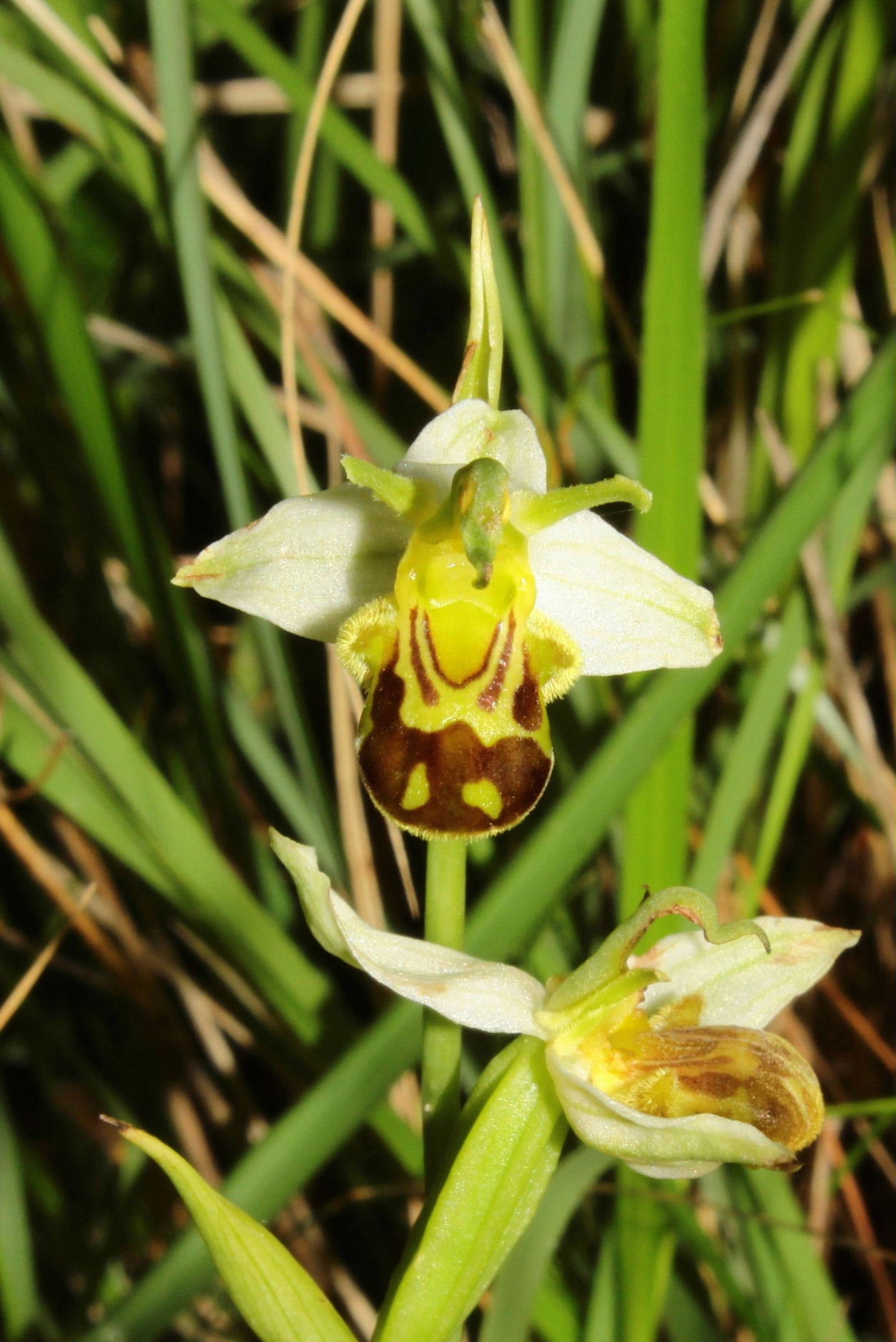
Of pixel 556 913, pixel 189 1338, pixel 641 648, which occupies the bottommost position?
pixel 189 1338

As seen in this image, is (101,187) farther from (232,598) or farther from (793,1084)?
(793,1084)

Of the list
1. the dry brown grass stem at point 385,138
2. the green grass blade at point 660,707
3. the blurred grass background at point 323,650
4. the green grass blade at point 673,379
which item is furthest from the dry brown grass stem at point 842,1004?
the dry brown grass stem at point 385,138

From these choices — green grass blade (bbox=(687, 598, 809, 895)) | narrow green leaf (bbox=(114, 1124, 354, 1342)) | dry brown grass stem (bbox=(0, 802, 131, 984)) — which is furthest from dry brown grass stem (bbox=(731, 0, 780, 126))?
narrow green leaf (bbox=(114, 1124, 354, 1342))

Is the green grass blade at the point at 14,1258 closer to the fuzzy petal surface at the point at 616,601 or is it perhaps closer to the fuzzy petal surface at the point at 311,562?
the fuzzy petal surface at the point at 311,562

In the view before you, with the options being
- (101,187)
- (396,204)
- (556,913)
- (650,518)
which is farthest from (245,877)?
(101,187)

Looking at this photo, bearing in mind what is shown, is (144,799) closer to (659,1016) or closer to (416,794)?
(416,794)

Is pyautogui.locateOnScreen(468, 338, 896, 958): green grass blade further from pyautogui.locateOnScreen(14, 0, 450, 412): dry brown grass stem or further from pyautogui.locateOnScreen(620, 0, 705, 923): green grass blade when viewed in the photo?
pyautogui.locateOnScreen(14, 0, 450, 412): dry brown grass stem
